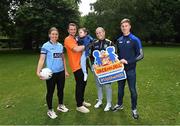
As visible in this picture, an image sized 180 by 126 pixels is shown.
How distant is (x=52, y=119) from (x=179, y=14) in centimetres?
4809

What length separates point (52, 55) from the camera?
7383 mm

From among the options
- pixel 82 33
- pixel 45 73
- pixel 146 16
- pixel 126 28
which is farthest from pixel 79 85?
pixel 146 16

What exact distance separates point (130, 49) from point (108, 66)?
27.8 inches

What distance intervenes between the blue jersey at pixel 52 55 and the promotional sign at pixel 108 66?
85 centimetres

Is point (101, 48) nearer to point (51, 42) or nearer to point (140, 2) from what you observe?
point (51, 42)

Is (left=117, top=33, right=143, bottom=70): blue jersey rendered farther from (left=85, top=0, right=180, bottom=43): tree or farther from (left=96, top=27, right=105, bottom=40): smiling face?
(left=85, top=0, right=180, bottom=43): tree

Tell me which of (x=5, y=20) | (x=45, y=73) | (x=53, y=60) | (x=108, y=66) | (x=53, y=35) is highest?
(x=5, y=20)

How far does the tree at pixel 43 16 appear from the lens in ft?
97.5

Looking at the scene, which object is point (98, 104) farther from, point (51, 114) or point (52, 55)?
point (52, 55)

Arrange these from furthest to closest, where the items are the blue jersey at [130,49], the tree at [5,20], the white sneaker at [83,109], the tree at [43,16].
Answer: the tree at [5,20] → the tree at [43,16] → the white sneaker at [83,109] → the blue jersey at [130,49]

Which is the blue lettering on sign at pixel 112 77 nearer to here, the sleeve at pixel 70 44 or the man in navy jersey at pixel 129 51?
the man in navy jersey at pixel 129 51

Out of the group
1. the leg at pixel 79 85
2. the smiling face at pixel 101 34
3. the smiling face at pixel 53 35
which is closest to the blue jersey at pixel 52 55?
the smiling face at pixel 53 35

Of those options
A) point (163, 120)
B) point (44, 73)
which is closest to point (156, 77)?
point (163, 120)

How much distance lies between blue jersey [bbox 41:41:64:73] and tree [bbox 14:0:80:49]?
22.3 meters
